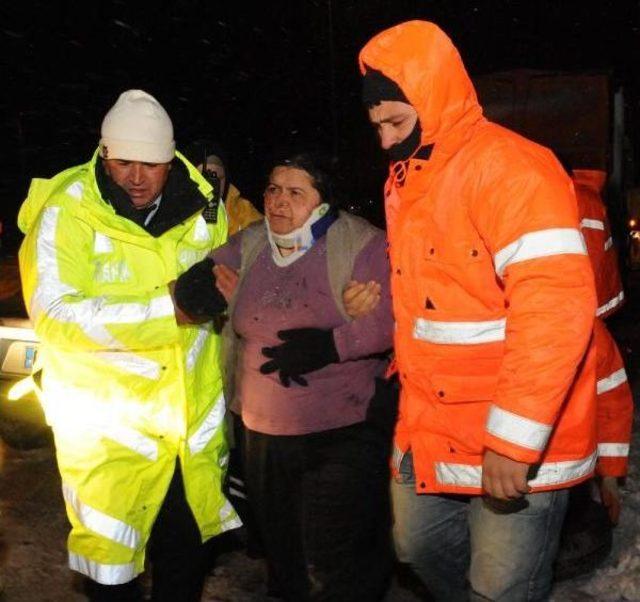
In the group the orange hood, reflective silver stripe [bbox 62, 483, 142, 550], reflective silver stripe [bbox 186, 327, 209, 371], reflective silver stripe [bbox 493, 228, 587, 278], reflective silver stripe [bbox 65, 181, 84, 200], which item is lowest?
reflective silver stripe [bbox 62, 483, 142, 550]

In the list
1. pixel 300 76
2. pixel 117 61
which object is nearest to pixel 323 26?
pixel 300 76

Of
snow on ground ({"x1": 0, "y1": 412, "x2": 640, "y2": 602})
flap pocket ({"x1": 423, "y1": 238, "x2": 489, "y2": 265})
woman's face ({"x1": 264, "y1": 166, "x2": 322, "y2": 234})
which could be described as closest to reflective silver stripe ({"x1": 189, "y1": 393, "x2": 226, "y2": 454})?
woman's face ({"x1": 264, "y1": 166, "x2": 322, "y2": 234})

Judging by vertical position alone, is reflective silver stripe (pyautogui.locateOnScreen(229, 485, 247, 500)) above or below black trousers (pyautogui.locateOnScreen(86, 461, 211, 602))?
below

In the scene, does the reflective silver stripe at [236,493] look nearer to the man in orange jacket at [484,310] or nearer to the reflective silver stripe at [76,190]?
the man in orange jacket at [484,310]

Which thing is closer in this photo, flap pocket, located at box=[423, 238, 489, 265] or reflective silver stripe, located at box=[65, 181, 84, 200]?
flap pocket, located at box=[423, 238, 489, 265]

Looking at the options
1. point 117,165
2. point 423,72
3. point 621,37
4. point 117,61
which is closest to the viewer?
point 423,72

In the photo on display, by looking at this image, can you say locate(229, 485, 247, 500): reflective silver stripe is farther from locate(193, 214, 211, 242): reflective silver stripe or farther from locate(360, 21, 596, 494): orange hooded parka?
locate(360, 21, 596, 494): orange hooded parka

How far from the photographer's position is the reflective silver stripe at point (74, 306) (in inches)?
110

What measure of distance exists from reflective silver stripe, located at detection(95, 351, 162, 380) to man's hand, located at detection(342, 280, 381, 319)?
74 centimetres

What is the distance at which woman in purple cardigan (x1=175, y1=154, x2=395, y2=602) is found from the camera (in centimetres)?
315

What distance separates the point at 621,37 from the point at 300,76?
998 centimetres

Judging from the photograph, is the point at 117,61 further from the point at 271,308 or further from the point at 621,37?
the point at 271,308

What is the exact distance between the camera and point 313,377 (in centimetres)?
318

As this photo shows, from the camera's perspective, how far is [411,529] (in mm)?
2807
